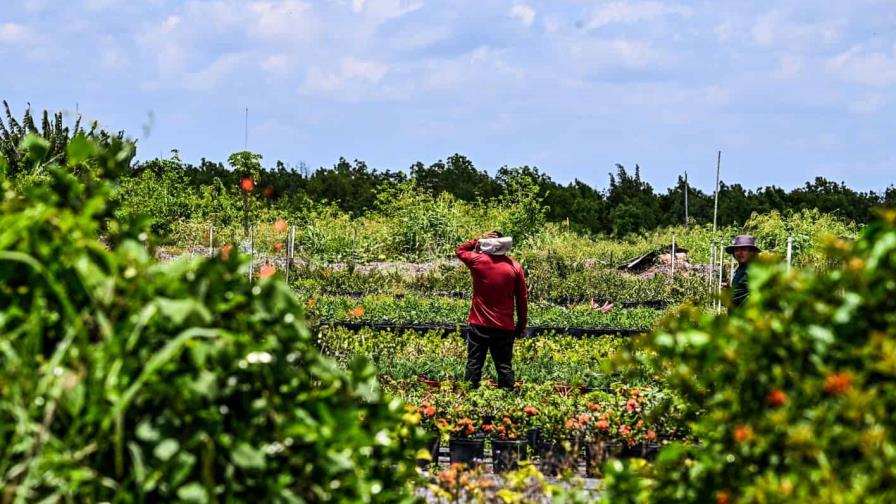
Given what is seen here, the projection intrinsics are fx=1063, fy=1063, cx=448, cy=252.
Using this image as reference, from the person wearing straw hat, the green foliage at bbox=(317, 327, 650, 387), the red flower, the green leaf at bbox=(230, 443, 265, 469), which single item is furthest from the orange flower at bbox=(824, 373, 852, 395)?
the green foliage at bbox=(317, 327, 650, 387)

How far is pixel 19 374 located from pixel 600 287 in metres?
15.4

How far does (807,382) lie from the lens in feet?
6.42

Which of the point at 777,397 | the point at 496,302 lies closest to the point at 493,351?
the point at 496,302

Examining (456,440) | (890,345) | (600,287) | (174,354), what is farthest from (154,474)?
(600,287)

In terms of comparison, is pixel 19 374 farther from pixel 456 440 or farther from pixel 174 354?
pixel 456 440

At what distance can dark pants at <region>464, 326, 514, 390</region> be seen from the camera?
25.9 feet

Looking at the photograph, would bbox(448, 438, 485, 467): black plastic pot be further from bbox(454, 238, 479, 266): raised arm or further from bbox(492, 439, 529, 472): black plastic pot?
bbox(454, 238, 479, 266): raised arm

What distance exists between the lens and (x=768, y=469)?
205cm

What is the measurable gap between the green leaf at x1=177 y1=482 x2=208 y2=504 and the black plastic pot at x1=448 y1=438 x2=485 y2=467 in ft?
14.6

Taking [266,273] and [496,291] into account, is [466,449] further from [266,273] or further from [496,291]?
[496,291]

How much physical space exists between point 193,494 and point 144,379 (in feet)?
0.72

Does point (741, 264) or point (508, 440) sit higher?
point (741, 264)

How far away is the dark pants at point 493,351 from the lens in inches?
311

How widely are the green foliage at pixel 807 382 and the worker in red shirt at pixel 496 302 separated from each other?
556 centimetres
